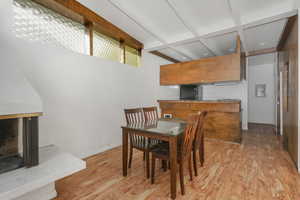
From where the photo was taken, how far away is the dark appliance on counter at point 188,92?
583cm

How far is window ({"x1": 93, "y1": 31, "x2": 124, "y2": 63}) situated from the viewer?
10.1 ft

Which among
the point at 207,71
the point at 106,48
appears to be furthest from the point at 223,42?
the point at 106,48

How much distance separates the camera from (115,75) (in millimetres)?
3369

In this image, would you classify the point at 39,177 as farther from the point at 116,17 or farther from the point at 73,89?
the point at 116,17

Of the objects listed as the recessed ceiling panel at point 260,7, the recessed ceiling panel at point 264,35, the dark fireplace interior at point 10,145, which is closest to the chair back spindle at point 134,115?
the dark fireplace interior at point 10,145

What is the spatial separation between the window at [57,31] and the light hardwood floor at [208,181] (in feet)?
7.17

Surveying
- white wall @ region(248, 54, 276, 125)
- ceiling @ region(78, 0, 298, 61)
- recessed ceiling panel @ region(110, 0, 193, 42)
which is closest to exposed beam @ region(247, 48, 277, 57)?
ceiling @ region(78, 0, 298, 61)

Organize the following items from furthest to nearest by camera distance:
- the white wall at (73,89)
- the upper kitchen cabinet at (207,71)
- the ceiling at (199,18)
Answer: the upper kitchen cabinet at (207,71)
the ceiling at (199,18)
the white wall at (73,89)

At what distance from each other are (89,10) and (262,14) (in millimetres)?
3149

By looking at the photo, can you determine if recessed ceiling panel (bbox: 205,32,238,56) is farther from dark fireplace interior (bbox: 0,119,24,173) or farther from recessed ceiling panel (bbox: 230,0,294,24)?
dark fireplace interior (bbox: 0,119,24,173)

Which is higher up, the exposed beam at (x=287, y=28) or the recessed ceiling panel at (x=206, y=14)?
the recessed ceiling panel at (x=206, y=14)

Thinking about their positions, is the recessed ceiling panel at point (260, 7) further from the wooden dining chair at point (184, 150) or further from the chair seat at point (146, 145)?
the chair seat at point (146, 145)

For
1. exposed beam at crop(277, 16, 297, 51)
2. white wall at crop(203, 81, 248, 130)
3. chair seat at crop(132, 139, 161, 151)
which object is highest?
exposed beam at crop(277, 16, 297, 51)

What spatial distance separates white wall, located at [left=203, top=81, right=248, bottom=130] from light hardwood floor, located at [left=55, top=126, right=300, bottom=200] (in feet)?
8.21
